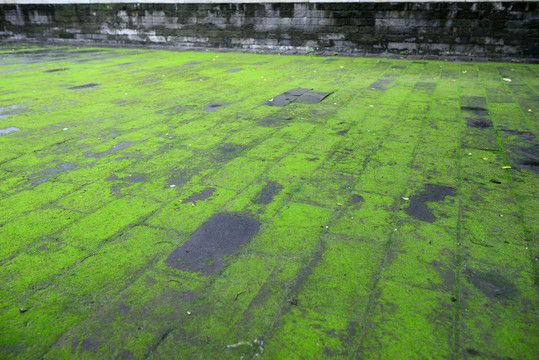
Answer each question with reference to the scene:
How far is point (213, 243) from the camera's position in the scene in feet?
8.48

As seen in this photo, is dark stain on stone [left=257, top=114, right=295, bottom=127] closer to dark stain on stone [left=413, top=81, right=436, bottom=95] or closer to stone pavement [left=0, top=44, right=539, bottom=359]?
stone pavement [left=0, top=44, right=539, bottom=359]

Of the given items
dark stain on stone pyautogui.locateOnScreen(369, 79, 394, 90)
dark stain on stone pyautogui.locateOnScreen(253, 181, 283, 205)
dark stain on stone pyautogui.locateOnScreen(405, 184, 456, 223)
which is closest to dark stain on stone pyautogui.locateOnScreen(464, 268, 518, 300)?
dark stain on stone pyautogui.locateOnScreen(405, 184, 456, 223)

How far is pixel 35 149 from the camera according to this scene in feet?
14.3

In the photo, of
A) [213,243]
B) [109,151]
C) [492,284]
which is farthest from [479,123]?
[109,151]

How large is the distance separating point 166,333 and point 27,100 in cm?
670

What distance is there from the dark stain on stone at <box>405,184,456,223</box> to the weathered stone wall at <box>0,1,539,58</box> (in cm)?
860

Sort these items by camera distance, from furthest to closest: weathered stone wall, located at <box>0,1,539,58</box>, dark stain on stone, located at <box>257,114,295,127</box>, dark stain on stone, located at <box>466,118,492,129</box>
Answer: weathered stone wall, located at <box>0,1,539,58</box> < dark stain on stone, located at <box>257,114,295,127</box> < dark stain on stone, located at <box>466,118,492,129</box>

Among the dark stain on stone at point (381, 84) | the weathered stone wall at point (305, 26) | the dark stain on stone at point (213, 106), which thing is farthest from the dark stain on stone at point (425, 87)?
the dark stain on stone at point (213, 106)

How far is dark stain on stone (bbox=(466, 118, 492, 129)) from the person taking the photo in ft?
16.2

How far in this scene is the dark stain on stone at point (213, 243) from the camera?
2375 mm

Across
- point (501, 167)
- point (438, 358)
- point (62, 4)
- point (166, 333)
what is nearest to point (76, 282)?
point (166, 333)

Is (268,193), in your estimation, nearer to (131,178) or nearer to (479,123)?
(131,178)

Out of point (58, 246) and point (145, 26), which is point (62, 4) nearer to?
point (145, 26)

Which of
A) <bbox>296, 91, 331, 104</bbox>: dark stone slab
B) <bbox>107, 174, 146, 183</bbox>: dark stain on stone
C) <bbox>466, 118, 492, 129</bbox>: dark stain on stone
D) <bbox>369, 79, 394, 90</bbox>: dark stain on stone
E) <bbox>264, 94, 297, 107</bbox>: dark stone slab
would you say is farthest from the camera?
<bbox>369, 79, 394, 90</bbox>: dark stain on stone
